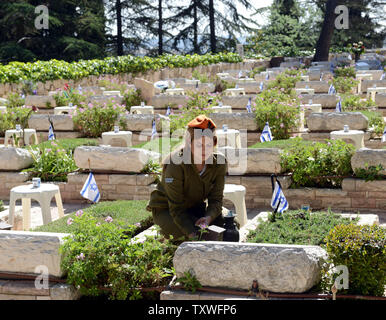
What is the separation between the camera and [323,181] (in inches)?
279

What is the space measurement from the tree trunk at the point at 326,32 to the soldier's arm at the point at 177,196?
23.9 metres

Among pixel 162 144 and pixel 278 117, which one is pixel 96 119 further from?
pixel 278 117

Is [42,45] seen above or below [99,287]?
above

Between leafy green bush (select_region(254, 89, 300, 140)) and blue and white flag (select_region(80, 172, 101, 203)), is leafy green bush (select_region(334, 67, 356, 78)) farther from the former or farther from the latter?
blue and white flag (select_region(80, 172, 101, 203))

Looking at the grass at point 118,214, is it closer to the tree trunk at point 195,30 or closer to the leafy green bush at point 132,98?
the leafy green bush at point 132,98

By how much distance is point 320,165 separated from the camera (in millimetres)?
7117

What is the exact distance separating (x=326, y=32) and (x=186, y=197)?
24.5 meters

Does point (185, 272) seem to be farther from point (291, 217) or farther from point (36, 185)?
point (36, 185)

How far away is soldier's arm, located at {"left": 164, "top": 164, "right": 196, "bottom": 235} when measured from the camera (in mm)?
4449

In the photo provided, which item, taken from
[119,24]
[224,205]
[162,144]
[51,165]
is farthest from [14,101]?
[119,24]

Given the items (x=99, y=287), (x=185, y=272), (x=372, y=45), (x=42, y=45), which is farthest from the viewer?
(x=372, y=45)

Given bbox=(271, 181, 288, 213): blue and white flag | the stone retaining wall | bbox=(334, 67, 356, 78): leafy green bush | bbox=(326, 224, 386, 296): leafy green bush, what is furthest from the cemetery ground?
bbox=(334, 67, 356, 78): leafy green bush
